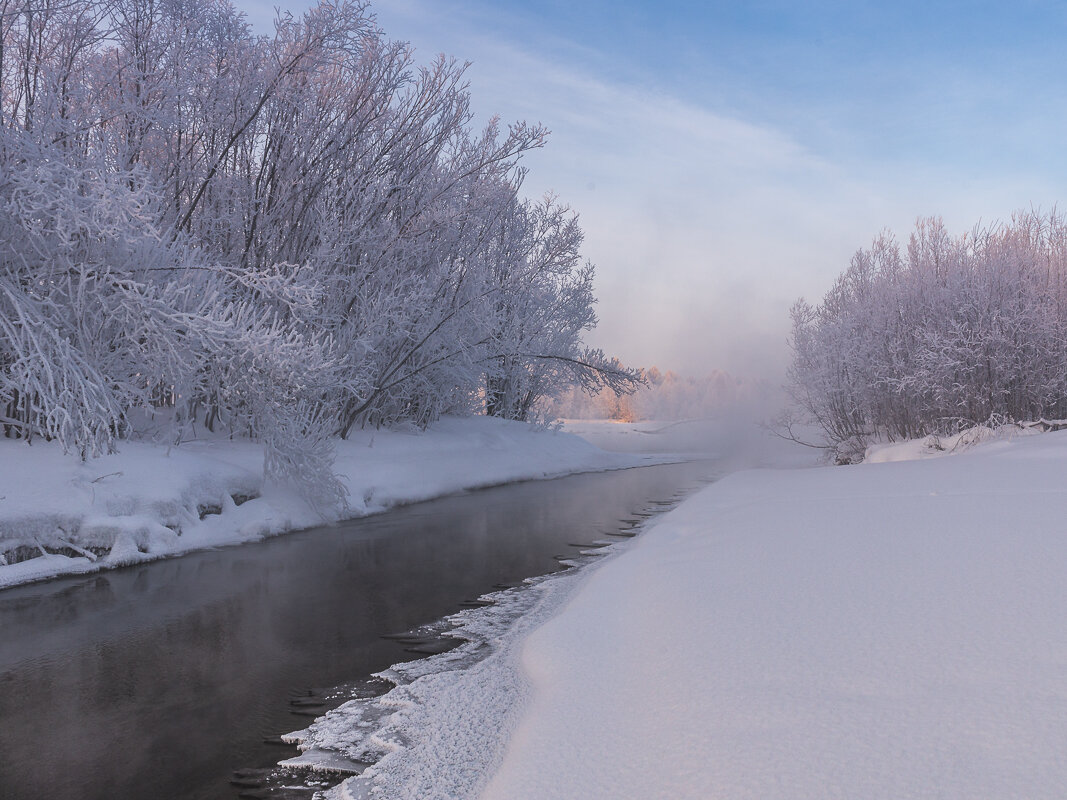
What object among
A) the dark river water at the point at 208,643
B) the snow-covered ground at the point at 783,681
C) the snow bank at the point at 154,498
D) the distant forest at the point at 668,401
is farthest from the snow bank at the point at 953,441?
the distant forest at the point at 668,401

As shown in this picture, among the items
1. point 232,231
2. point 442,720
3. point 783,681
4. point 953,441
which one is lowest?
point 442,720

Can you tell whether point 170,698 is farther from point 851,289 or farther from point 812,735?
point 851,289

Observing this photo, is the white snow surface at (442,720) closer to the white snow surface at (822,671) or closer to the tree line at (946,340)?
the white snow surface at (822,671)

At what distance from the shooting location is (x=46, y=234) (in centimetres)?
725

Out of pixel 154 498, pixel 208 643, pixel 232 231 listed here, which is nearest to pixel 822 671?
pixel 208 643

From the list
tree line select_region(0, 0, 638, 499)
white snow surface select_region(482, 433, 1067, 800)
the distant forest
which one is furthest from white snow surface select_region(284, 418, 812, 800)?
the distant forest

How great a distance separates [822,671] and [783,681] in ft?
0.50

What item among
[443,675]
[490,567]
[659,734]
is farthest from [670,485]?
[659,734]

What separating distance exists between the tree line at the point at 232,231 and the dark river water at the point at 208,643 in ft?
5.72

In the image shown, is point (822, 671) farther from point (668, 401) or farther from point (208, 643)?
point (668, 401)

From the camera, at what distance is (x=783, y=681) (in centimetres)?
250

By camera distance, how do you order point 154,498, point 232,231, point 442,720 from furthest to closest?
point 232,231 < point 154,498 < point 442,720

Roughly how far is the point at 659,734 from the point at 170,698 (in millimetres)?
2939

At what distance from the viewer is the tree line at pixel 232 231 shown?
6934 mm
